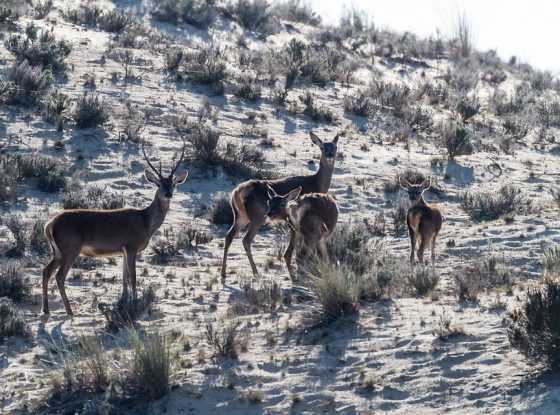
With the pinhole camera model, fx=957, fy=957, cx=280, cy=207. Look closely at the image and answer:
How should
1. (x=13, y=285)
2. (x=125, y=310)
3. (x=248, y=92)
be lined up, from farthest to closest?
(x=248, y=92) → (x=13, y=285) → (x=125, y=310)

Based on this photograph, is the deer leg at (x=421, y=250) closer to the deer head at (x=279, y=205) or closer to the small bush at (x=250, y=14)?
the deer head at (x=279, y=205)

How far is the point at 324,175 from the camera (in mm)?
18141

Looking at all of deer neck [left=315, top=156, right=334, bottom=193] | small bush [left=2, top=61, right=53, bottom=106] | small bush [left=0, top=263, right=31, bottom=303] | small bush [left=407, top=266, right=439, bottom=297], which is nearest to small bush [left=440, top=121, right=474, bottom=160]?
deer neck [left=315, top=156, right=334, bottom=193]

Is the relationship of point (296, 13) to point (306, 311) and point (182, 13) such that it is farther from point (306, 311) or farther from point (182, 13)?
point (306, 311)

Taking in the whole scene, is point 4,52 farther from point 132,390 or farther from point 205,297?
point 132,390

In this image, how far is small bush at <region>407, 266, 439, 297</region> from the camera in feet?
42.8

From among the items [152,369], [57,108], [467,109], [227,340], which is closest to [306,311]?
[227,340]

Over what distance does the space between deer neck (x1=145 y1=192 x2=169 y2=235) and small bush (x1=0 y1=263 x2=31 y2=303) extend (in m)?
2.00

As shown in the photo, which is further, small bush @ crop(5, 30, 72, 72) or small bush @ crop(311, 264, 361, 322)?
small bush @ crop(5, 30, 72, 72)

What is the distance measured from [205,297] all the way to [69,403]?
12.9 feet

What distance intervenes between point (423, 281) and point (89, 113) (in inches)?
437

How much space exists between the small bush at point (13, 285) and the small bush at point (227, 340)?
3457mm

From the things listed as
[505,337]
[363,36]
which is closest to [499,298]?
[505,337]

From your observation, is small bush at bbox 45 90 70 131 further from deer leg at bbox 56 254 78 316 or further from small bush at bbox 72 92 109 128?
deer leg at bbox 56 254 78 316
